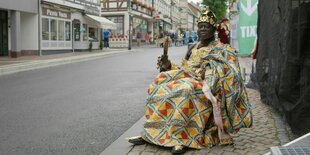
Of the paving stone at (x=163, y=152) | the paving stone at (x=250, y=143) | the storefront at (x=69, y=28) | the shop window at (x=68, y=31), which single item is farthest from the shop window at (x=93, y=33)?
the paving stone at (x=163, y=152)

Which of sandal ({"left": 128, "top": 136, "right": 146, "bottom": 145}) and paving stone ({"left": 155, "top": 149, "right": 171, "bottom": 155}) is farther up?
sandal ({"left": 128, "top": 136, "right": 146, "bottom": 145})

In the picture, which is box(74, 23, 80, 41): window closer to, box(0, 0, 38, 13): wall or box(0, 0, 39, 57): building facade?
box(0, 0, 39, 57): building facade

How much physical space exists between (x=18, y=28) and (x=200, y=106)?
18.1 m

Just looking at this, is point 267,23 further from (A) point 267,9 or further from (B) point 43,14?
(B) point 43,14

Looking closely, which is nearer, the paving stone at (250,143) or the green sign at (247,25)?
the paving stone at (250,143)

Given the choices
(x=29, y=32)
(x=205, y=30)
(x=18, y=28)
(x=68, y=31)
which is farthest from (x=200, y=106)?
(x=68, y=31)

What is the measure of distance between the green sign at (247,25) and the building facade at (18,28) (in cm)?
1330

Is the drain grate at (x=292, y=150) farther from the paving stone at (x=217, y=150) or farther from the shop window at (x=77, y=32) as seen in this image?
the shop window at (x=77, y=32)

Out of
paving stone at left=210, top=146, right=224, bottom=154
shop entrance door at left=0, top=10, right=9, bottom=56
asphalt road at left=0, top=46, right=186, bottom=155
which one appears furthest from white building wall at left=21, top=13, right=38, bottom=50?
paving stone at left=210, top=146, right=224, bottom=154

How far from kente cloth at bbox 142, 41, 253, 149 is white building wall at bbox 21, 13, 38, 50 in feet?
65.4

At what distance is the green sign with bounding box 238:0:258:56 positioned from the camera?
980 centimetres

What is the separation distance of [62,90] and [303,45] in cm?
657

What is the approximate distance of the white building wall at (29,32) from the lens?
23016 millimetres

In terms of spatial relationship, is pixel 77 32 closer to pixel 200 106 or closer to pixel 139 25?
pixel 139 25
